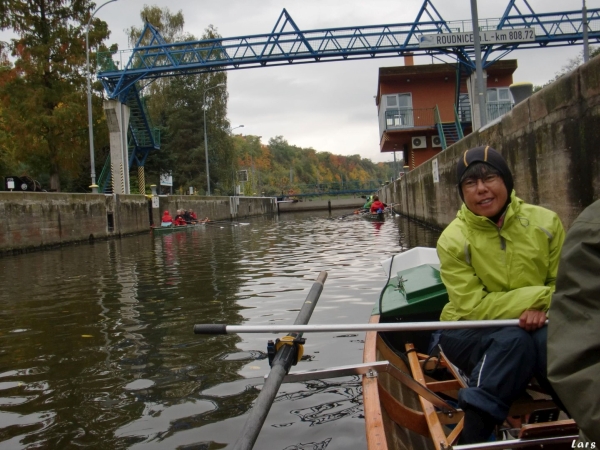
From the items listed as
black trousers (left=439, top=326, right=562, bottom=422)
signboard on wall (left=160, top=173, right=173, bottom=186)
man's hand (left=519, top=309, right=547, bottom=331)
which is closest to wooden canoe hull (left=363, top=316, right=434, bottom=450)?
black trousers (left=439, top=326, right=562, bottom=422)

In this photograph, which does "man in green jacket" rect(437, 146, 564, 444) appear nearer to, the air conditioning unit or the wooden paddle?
the wooden paddle

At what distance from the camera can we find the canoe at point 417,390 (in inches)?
95.9

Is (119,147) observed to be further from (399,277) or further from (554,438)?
(554,438)

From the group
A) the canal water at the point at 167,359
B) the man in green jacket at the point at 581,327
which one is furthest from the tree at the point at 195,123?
the man in green jacket at the point at 581,327

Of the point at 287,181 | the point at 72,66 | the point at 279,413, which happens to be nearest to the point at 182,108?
the point at 72,66

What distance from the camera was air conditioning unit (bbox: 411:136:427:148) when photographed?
1390 inches

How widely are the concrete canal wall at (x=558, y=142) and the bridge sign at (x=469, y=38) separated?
Result: 1221 centimetres

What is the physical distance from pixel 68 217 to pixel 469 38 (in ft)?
56.5

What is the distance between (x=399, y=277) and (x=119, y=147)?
27.4m

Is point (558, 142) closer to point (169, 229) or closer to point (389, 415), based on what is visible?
point (389, 415)

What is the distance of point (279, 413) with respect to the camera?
12.9ft

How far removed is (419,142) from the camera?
3544 centimetres

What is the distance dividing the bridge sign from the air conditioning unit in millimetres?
12544

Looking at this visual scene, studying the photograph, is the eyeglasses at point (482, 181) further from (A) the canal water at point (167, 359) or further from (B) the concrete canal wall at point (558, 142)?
(B) the concrete canal wall at point (558, 142)
